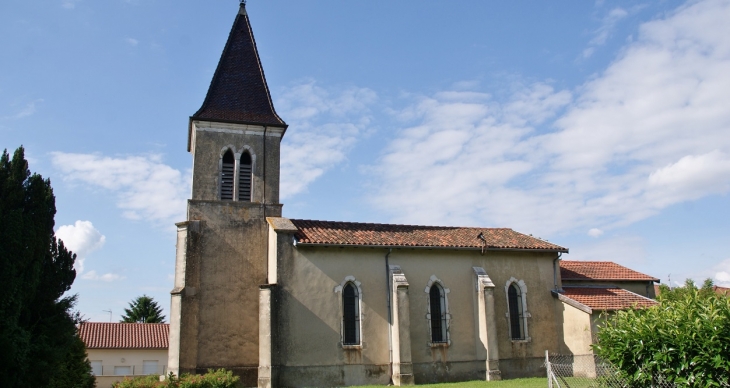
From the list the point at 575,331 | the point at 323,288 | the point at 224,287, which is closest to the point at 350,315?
the point at 323,288

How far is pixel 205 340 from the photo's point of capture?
21.3 m

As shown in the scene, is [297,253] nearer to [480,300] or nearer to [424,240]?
[424,240]

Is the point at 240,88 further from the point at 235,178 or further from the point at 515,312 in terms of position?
the point at 515,312

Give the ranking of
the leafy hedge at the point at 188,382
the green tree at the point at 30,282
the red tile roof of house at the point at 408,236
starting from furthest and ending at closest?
1. the red tile roof of house at the point at 408,236
2. the leafy hedge at the point at 188,382
3. the green tree at the point at 30,282

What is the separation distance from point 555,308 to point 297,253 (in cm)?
1199

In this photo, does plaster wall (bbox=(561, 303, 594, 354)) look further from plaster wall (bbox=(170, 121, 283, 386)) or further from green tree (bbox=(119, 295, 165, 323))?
green tree (bbox=(119, 295, 165, 323))

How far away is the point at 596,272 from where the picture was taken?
93.8 ft

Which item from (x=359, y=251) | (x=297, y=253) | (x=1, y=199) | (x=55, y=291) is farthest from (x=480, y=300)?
(x=1, y=199)

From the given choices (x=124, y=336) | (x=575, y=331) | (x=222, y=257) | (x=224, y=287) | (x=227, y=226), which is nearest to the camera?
(x=224, y=287)

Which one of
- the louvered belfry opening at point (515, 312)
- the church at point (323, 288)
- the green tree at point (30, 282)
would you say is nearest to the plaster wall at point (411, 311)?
the church at point (323, 288)

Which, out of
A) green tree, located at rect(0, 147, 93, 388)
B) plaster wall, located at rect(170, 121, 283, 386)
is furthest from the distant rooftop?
green tree, located at rect(0, 147, 93, 388)

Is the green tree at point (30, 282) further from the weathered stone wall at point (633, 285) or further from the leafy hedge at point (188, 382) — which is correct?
the weathered stone wall at point (633, 285)

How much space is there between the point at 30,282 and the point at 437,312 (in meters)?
15.5

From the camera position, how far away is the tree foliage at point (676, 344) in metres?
11.0
